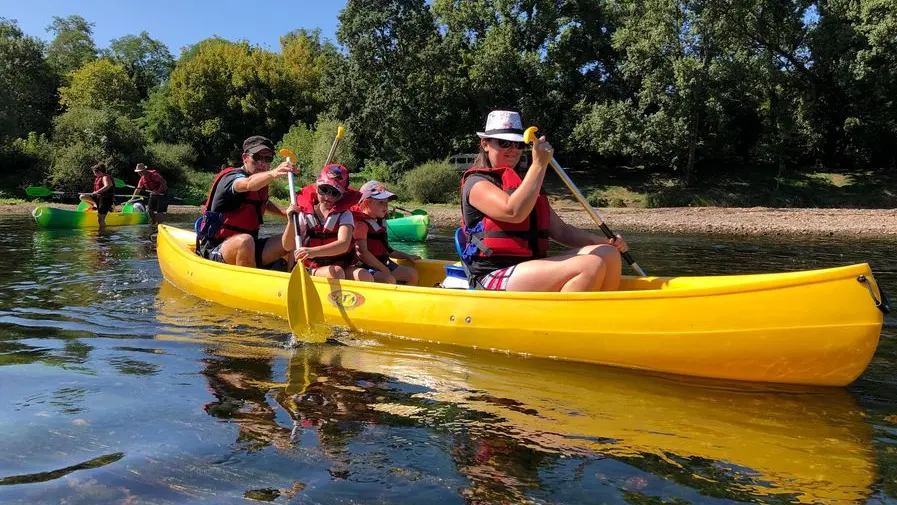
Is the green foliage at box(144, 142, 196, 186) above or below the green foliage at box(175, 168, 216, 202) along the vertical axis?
above

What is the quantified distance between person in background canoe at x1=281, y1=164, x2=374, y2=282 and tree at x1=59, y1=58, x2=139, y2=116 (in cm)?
3553

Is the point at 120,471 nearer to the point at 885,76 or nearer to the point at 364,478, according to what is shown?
the point at 364,478

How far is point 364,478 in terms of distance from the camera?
281 cm

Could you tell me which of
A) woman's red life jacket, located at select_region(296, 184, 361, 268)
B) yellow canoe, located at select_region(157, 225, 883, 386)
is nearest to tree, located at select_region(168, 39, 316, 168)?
woman's red life jacket, located at select_region(296, 184, 361, 268)

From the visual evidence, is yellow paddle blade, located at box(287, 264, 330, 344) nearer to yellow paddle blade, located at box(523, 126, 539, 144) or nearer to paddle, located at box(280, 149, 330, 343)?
paddle, located at box(280, 149, 330, 343)

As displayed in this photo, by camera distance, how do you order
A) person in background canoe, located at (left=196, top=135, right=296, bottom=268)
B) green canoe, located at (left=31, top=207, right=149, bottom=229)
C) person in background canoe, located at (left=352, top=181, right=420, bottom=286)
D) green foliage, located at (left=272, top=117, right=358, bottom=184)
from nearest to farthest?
1. person in background canoe, located at (left=352, top=181, right=420, bottom=286)
2. person in background canoe, located at (left=196, top=135, right=296, bottom=268)
3. green canoe, located at (left=31, top=207, right=149, bottom=229)
4. green foliage, located at (left=272, top=117, right=358, bottom=184)

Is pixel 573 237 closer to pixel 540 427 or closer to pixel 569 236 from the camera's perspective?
pixel 569 236

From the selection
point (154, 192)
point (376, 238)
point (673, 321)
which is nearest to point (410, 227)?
point (154, 192)

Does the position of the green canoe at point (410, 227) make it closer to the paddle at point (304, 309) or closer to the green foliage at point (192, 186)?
the paddle at point (304, 309)

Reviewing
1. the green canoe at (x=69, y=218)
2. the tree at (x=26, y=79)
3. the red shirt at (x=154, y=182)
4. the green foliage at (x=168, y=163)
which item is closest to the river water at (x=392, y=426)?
the green canoe at (x=69, y=218)

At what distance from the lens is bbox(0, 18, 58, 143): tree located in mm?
34750

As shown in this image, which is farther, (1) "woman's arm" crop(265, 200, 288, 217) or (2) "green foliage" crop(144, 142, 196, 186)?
(2) "green foliage" crop(144, 142, 196, 186)

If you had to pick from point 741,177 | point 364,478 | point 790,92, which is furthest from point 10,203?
point 790,92

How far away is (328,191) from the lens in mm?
5672
